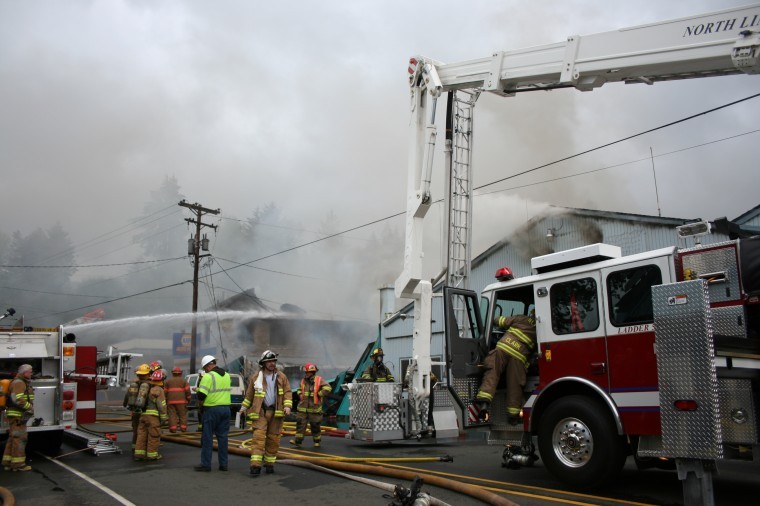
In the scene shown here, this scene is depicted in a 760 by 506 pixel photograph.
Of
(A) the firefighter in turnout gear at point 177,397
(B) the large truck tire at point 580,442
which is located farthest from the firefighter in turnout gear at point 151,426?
(B) the large truck tire at point 580,442

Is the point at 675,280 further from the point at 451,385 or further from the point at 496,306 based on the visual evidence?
the point at 451,385

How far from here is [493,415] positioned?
24.2ft

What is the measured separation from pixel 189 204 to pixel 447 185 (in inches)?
808

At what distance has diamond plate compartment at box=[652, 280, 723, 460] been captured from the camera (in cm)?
502

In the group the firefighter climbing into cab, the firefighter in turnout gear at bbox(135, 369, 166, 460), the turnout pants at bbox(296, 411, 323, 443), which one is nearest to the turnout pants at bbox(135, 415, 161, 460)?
the firefighter in turnout gear at bbox(135, 369, 166, 460)

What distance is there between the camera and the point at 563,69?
24.7ft

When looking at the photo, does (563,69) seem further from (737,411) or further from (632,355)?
(737,411)

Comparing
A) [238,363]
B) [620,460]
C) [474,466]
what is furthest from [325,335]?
[620,460]

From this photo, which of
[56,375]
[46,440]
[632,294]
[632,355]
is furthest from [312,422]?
[632,294]

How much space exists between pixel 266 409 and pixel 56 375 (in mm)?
4320

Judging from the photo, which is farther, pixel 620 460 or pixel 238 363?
pixel 238 363

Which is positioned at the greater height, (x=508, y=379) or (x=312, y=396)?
(x=508, y=379)

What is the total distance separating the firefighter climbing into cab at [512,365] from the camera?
7012mm

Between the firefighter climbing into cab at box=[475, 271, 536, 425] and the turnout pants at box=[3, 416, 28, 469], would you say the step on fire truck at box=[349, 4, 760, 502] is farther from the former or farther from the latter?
the turnout pants at box=[3, 416, 28, 469]
